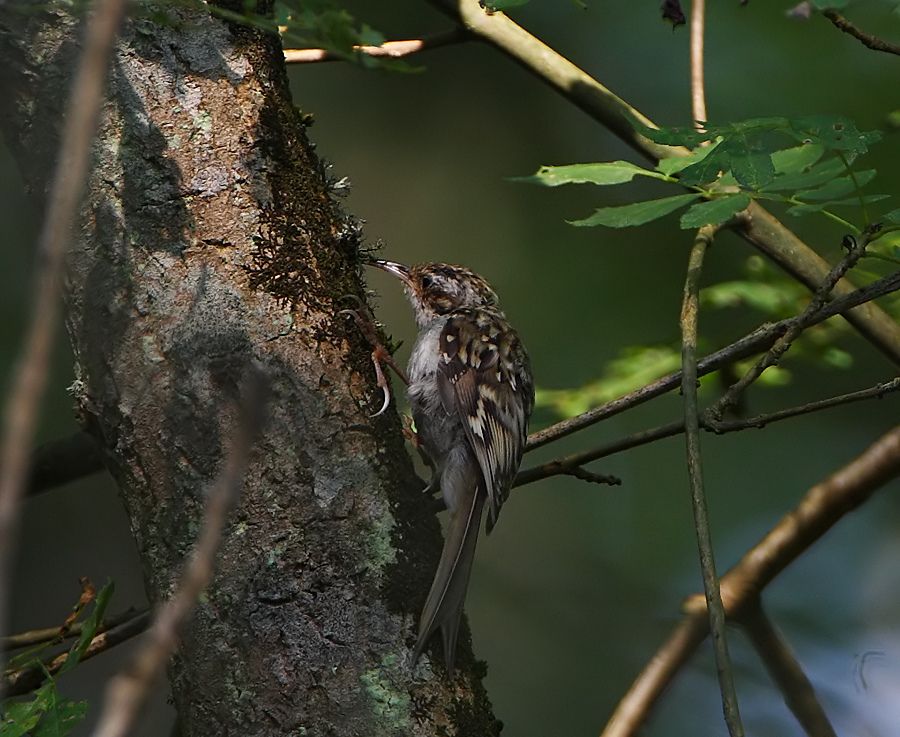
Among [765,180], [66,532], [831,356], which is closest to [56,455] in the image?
[765,180]

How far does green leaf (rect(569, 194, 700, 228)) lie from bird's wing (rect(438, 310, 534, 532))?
850mm

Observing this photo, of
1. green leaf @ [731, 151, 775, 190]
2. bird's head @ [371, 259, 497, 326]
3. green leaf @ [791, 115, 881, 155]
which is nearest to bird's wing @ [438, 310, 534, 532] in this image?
bird's head @ [371, 259, 497, 326]

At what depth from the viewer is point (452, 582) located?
2.36 meters

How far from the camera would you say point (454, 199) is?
828 cm

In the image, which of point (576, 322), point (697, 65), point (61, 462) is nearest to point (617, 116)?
point (697, 65)

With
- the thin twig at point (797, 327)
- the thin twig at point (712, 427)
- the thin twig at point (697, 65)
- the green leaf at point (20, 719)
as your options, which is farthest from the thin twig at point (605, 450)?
the green leaf at point (20, 719)

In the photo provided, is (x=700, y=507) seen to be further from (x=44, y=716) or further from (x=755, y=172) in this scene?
(x=44, y=716)

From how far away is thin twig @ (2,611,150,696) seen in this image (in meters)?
2.46

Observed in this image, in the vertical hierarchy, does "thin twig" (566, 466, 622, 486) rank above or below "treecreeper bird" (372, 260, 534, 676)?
below

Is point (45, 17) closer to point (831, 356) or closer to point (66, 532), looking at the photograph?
point (831, 356)

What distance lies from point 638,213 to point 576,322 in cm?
486

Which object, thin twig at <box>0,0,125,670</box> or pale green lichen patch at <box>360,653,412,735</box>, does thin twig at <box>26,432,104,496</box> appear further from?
thin twig at <box>0,0,125,670</box>

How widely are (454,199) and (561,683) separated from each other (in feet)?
11.6

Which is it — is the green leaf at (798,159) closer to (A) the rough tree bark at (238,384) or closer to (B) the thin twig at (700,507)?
(B) the thin twig at (700,507)
